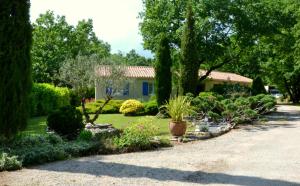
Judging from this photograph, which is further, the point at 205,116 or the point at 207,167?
the point at 205,116

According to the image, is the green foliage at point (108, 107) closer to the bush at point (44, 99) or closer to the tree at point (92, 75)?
the bush at point (44, 99)

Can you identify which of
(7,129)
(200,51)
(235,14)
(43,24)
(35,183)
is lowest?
(35,183)

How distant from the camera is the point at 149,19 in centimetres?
3100

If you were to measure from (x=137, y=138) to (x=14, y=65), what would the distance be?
13.0ft

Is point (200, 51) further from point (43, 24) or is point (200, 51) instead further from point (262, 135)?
point (43, 24)

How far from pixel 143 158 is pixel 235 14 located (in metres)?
20.8

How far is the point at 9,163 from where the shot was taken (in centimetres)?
920

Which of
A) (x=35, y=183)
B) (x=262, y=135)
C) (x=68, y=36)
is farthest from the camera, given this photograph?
(x=68, y=36)

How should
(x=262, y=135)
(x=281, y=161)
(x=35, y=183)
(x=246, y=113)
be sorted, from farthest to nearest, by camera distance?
(x=246, y=113), (x=262, y=135), (x=281, y=161), (x=35, y=183)

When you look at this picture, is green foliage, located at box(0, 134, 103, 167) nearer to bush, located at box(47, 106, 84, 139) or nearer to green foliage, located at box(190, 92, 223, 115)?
bush, located at box(47, 106, 84, 139)

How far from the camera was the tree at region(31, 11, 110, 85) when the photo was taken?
147 ft

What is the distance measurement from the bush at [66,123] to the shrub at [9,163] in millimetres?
3849

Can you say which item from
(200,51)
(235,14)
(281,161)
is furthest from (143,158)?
(235,14)

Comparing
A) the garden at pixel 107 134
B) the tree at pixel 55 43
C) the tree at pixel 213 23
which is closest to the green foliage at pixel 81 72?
the garden at pixel 107 134
